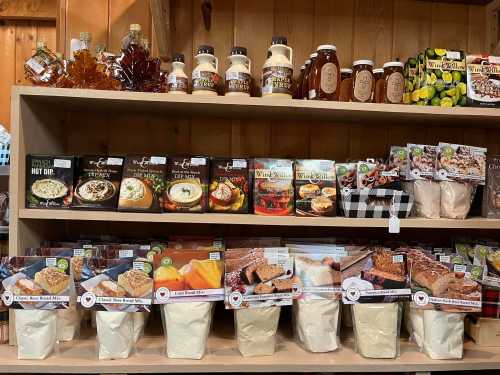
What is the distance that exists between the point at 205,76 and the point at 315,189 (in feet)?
1.54

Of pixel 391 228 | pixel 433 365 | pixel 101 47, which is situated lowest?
pixel 433 365

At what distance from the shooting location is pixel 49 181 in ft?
4.13

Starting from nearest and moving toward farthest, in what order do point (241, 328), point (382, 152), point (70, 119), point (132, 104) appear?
point (241, 328), point (132, 104), point (70, 119), point (382, 152)

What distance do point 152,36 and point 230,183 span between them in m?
0.68

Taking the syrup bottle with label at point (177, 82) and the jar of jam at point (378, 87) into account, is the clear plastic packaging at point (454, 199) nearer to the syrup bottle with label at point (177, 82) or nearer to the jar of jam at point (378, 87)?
the jar of jam at point (378, 87)

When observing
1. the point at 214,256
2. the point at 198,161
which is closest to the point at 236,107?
the point at 198,161

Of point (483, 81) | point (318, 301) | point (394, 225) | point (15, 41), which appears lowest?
point (318, 301)

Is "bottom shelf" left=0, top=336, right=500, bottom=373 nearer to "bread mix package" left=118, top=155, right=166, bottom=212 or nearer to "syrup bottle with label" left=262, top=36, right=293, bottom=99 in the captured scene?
"bread mix package" left=118, top=155, right=166, bottom=212

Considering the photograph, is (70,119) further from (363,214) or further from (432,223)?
(432,223)

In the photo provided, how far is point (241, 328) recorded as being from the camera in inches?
47.8

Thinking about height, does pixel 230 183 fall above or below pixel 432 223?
above

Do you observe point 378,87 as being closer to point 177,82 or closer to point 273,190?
point 273,190

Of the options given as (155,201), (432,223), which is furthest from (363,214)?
(155,201)

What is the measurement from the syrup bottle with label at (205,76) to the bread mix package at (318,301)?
57 centimetres
